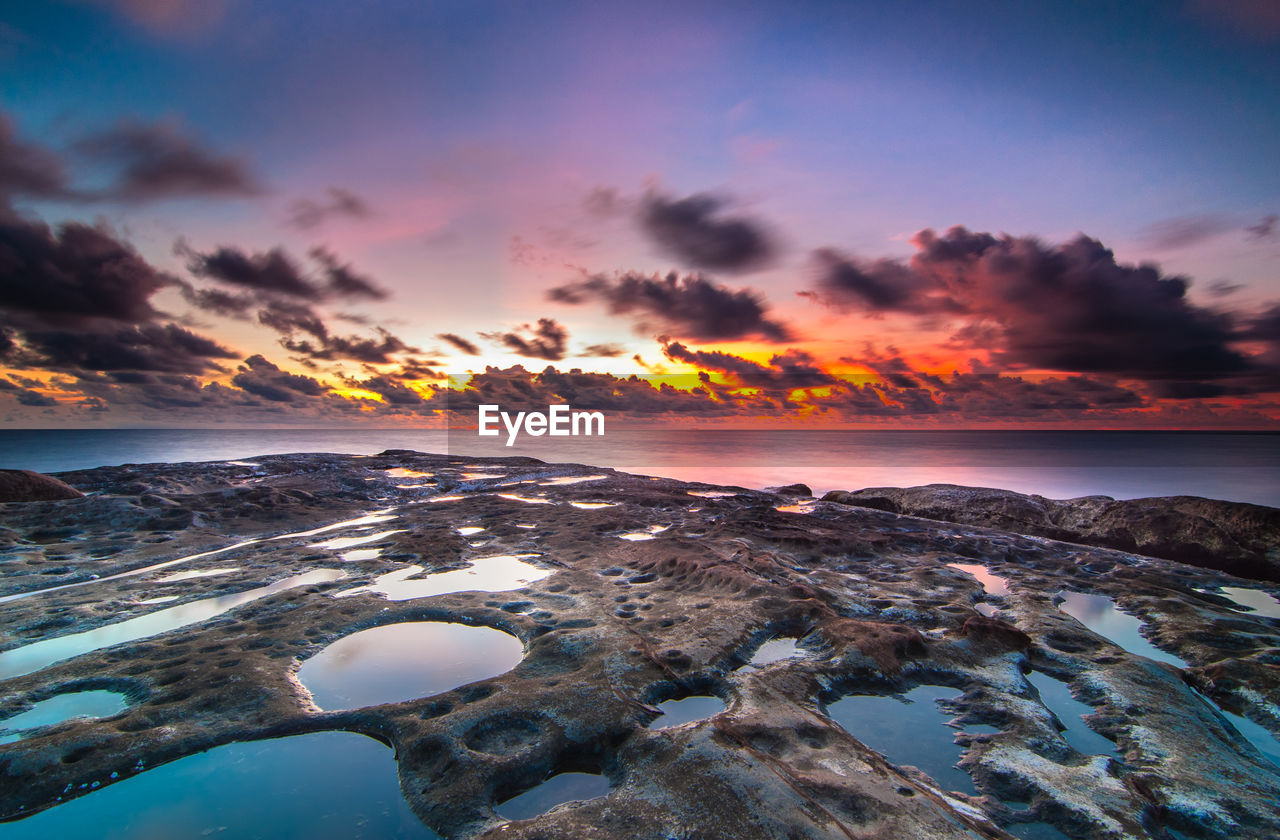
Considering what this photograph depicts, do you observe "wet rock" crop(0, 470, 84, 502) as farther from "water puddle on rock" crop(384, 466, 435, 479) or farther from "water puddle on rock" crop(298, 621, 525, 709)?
"water puddle on rock" crop(298, 621, 525, 709)

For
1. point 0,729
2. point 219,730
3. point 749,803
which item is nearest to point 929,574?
point 749,803

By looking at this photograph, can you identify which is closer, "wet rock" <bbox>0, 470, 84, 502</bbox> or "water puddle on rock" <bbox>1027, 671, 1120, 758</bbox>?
"water puddle on rock" <bbox>1027, 671, 1120, 758</bbox>

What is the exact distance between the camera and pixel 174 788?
329 cm

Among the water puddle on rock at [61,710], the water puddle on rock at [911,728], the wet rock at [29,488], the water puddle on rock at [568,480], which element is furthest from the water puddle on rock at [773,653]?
A: the wet rock at [29,488]

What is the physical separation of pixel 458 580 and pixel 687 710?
15.2ft

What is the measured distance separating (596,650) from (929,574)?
5563 mm

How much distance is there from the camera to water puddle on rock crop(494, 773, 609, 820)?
3.09m

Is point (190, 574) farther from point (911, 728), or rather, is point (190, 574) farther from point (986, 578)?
point (986, 578)

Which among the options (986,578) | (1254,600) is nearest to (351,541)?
(986,578)

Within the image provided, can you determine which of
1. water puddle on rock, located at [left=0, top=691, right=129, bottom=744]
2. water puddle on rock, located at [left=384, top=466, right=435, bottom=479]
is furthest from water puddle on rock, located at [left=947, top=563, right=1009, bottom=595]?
water puddle on rock, located at [left=384, top=466, right=435, bottom=479]

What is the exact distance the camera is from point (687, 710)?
4176 mm

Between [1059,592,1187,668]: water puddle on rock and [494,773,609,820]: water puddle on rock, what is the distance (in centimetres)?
600

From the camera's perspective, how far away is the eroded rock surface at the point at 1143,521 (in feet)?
30.4

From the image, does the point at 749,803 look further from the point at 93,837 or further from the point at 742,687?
the point at 93,837
